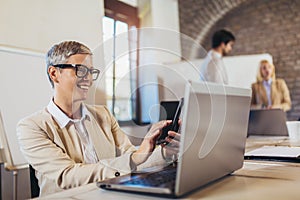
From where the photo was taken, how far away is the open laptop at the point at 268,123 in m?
1.74

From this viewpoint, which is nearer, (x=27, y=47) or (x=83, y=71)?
(x=83, y=71)

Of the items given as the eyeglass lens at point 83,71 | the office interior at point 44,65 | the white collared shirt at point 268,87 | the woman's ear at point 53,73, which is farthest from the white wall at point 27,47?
the white collared shirt at point 268,87

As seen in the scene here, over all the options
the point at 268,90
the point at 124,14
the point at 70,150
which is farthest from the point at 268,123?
the point at 124,14

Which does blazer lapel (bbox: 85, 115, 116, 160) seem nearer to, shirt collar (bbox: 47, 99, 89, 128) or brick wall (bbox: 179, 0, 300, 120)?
shirt collar (bbox: 47, 99, 89, 128)

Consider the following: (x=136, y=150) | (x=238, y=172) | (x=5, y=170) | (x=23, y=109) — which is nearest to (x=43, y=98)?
(x=23, y=109)

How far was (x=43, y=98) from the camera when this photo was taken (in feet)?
4.22

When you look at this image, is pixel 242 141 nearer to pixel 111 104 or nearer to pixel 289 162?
pixel 289 162

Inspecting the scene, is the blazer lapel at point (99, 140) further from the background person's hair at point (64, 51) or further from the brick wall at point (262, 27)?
the brick wall at point (262, 27)

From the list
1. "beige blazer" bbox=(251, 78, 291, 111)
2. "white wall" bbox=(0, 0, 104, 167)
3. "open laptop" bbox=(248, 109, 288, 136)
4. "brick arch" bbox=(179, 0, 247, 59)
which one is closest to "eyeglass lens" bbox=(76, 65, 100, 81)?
"white wall" bbox=(0, 0, 104, 167)

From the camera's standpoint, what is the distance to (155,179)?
2.10ft

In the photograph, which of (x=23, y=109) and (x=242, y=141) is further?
(x=23, y=109)

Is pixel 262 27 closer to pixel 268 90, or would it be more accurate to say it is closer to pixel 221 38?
pixel 221 38

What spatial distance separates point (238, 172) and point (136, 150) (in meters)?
0.28

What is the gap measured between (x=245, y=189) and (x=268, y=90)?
2.66 metres
